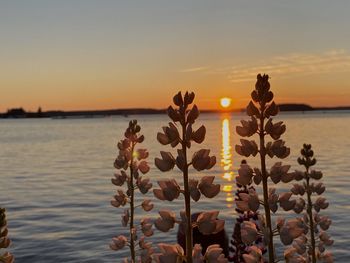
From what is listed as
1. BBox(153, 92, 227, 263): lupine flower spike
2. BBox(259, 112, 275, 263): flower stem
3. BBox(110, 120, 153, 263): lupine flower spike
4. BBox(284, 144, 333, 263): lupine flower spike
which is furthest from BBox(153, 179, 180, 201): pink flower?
BBox(284, 144, 333, 263): lupine flower spike

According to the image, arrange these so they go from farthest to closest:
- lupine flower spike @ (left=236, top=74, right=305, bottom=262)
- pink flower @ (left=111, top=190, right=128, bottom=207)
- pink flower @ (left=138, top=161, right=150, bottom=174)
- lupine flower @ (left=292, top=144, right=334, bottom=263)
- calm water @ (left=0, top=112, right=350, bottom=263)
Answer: calm water @ (left=0, top=112, right=350, bottom=263) < lupine flower @ (left=292, top=144, right=334, bottom=263) < pink flower @ (left=111, top=190, right=128, bottom=207) < pink flower @ (left=138, top=161, right=150, bottom=174) < lupine flower spike @ (left=236, top=74, right=305, bottom=262)

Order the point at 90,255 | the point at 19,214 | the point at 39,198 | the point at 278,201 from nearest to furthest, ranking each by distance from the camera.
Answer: the point at 278,201 → the point at 90,255 → the point at 19,214 → the point at 39,198

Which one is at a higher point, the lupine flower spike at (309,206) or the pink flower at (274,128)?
the pink flower at (274,128)

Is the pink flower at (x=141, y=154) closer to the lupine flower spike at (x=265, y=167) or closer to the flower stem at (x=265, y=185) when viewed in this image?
the lupine flower spike at (x=265, y=167)

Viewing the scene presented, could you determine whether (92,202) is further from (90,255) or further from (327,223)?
(327,223)

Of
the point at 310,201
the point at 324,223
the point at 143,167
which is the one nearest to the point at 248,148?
the point at 143,167

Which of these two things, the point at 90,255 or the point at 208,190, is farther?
the point at 90,255

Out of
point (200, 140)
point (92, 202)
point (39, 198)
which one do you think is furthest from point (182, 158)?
point (39, 198)

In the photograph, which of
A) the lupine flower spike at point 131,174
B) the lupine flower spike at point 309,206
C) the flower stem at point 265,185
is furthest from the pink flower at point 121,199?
the flower stem at point 265,185

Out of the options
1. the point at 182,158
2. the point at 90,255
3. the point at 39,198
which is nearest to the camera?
the point at 182,158

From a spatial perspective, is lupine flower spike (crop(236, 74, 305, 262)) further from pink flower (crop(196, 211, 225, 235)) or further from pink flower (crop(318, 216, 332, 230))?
pink flower (crop(318, 216, 332, 230))

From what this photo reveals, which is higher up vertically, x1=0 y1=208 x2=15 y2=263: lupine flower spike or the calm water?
x1=0 y1=208 x2=15 y2=263: lupine flower spike

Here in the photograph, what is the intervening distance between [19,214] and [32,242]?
8234 mm

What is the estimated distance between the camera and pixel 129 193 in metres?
5.75
